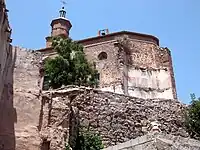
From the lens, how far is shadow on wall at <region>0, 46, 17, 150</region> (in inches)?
397

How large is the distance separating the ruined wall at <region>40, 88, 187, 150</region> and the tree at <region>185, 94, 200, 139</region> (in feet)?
1.08

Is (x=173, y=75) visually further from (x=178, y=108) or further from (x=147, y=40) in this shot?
(x=178, y=108)

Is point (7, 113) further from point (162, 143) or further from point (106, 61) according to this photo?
point (106, 61)

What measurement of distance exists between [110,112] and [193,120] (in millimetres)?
3841

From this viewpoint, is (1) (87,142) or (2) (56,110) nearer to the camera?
(2) (56,110)

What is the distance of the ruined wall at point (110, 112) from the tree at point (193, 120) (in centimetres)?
33

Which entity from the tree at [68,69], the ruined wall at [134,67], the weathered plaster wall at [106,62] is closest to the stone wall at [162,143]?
the tree at [68,69]

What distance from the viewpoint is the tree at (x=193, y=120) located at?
15.0 metres

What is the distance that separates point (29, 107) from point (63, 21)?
2830 centimetres

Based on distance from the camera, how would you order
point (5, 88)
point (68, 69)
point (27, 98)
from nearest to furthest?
point (5, 88) → point (27, 98) → point (68, 69)

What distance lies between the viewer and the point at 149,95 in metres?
27.5

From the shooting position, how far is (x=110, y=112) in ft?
47.4

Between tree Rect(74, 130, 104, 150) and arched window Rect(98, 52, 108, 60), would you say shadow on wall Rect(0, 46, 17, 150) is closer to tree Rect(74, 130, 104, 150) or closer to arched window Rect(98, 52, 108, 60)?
tree Rect(74, 130, 104, 150)

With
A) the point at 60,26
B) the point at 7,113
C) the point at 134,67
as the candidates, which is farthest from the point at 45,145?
the point at 60,26
